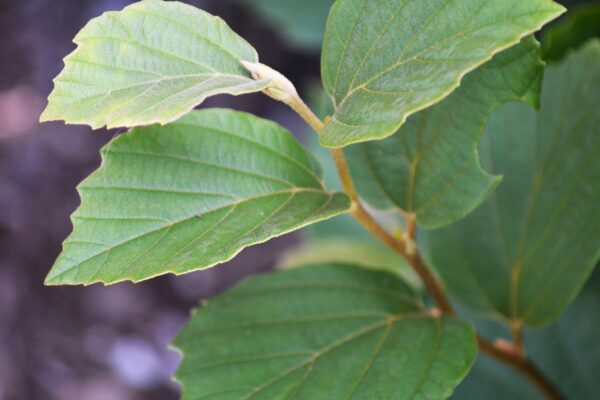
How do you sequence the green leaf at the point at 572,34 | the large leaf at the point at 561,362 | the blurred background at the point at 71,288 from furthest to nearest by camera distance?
1. the blurred background at the point at 71,288
2. the large leaf at the point at 561,362
3. the green leaf at the point at 572,34

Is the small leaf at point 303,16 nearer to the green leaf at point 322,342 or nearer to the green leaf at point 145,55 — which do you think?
the green leaf at point 322,342

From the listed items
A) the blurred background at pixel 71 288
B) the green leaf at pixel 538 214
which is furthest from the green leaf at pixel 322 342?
the blurred background at pixel 71 288

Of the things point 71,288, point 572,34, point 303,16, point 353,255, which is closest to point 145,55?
point 572,34

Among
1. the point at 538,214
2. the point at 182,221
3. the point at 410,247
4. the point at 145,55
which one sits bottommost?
the point at 538,214

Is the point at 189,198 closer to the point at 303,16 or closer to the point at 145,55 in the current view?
the point at 145,55

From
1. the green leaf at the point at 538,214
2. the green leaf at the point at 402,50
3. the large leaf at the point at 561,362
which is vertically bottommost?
the large leaf at the point at 561,362

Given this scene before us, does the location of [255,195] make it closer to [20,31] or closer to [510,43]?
[510,43]

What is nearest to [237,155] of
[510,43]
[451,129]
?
[451,129]
